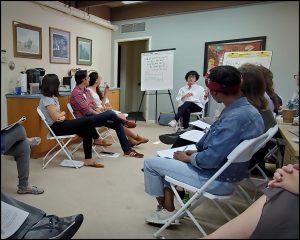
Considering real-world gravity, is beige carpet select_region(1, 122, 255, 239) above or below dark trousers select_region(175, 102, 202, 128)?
below

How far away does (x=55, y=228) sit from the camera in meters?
1.29

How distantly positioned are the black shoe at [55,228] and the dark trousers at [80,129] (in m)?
1.48

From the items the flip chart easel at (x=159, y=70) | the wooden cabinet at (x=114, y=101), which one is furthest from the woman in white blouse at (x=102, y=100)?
the flip chart easel at (x=159, y=70)

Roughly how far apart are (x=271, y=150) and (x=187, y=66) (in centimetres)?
305

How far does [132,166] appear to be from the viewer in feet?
9.53

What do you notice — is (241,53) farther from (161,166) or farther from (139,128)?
(161,166)

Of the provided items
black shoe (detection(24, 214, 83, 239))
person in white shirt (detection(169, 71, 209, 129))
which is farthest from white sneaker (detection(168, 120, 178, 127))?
black shoe (detection(24, 214, 83, 239))

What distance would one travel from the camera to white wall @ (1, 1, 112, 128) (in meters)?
0.54

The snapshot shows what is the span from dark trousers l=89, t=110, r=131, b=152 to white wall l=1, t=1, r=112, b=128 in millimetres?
707

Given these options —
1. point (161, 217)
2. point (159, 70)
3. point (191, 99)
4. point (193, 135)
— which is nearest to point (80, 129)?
point (193, 135)

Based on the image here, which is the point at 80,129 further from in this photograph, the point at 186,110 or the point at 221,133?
the point at 186,110

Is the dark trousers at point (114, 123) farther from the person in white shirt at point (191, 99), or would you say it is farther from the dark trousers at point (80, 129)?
the person in white shirt at point (191, 99)

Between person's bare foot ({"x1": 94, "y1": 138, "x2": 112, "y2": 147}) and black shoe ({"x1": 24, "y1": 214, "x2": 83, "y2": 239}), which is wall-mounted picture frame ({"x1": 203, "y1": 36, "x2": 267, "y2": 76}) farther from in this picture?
black shoe ({"x1": 24, "y1": 214, "x2": 83, "y2": 239})

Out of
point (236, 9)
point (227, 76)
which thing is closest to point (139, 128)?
point (227, 76)
